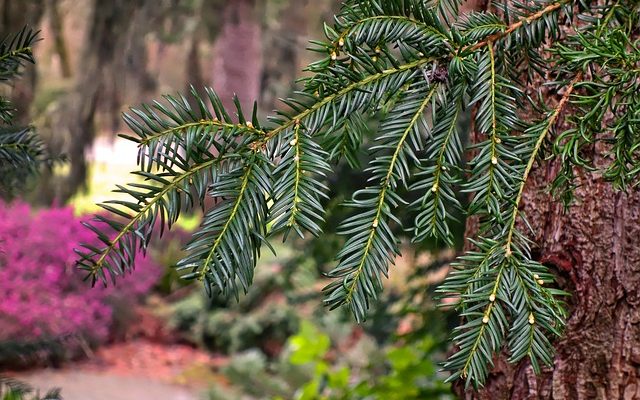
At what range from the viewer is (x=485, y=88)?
38.5 inches

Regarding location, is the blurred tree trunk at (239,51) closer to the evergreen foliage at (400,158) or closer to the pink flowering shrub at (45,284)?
the pink flowering shrub at (45,284)

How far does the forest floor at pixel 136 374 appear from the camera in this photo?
626 centimetres

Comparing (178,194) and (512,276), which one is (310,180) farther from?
(512,276)

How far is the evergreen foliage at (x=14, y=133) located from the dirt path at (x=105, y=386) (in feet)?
15.7

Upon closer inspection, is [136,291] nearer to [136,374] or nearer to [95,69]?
[136,374]

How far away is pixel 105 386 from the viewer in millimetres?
6430

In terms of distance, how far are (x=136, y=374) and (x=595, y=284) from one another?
21.1ft

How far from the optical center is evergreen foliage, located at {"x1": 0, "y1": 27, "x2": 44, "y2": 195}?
1.17 m

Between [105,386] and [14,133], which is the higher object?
[14,133]

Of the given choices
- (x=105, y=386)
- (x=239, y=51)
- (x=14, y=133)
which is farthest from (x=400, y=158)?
(x=239, y=51)

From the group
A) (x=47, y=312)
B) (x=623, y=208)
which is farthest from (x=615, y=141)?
(x=47, y=312)

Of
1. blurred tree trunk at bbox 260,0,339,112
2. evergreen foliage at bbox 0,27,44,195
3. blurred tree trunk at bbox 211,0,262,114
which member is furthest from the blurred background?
evergreen foliage at bbox 0,27,44,195

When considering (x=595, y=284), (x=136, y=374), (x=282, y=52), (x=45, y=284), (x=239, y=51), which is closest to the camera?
(x=595, y=284)

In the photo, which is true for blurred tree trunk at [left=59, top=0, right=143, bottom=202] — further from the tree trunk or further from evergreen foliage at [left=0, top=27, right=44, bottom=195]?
the tree trunk
